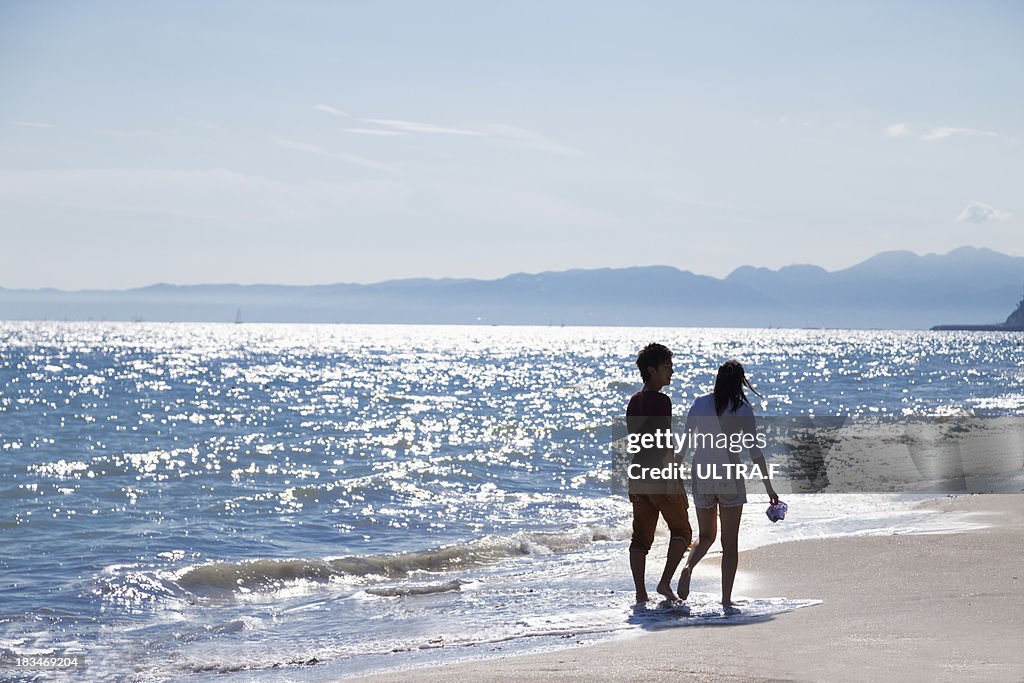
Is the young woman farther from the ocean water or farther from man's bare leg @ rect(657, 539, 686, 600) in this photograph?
the ocean water

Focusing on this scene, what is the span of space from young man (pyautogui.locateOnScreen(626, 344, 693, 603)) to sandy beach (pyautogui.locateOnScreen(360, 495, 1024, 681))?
94 cm

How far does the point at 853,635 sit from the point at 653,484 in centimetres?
221

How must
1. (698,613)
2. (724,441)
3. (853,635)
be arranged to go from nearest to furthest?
(853,635), (724,441), (698,613)

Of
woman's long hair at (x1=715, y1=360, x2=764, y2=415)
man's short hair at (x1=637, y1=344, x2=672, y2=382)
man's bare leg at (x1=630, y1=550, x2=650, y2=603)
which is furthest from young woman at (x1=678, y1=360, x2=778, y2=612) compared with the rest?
man's bare leg at (x1=630, y1=550, x2=650, y2=603)

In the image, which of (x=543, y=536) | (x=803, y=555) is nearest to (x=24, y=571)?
(x=543, y=536)

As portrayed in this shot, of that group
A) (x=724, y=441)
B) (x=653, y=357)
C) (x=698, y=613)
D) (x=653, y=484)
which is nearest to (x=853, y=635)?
(x=698, y=613)

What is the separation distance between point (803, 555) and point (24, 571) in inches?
357

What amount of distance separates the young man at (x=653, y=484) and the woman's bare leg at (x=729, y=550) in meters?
0.33

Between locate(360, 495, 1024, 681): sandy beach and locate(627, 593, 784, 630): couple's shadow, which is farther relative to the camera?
locate(627, 593, 784, 630): couple's shadow

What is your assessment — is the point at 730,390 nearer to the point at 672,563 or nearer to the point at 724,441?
the point at 724,441

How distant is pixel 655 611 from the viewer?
877cm

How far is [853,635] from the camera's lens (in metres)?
7.04

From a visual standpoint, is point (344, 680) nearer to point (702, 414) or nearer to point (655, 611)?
point (655, 611)

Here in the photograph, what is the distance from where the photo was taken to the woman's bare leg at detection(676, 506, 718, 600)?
29.1 feet
